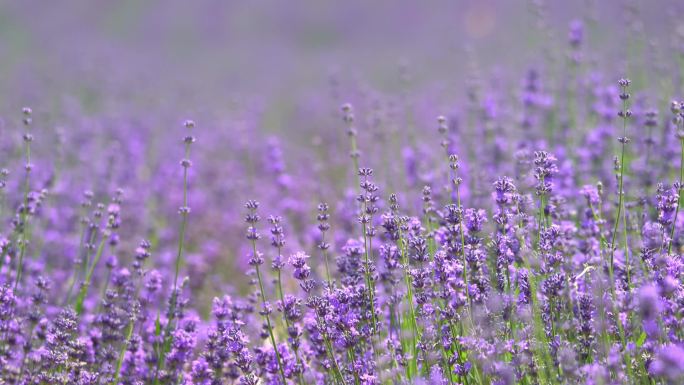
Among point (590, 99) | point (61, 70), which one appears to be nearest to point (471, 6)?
point (61, 70)

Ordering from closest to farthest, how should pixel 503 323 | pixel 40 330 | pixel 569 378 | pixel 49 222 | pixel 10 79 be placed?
pixel 569 378
pixel 503 323
pixel 40 330
pixel 49 222
pixel 10 79

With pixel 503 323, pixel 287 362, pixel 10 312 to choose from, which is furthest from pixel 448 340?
pixel 10 312

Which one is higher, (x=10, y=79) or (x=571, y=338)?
(x=10, y=79)

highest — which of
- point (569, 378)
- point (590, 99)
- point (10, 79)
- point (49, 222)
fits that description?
point (10, 79)

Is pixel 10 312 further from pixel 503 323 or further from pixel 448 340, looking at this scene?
pixel 503 323

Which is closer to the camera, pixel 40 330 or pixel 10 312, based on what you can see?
pixel 10 312

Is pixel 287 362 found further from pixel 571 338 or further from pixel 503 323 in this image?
pixel 571 338

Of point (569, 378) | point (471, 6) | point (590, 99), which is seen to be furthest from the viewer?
point (471, 6)
